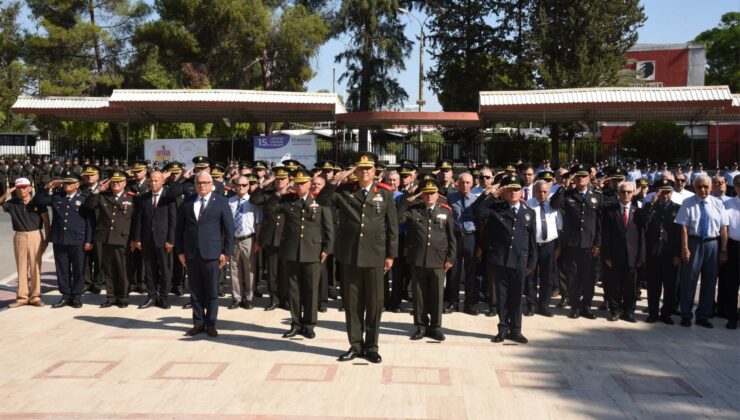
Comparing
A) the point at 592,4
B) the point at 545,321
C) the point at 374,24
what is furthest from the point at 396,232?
the point at 374,24

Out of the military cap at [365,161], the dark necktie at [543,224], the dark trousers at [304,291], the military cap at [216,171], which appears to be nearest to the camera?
the military cap at [365,161]

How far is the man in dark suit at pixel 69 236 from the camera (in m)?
9.73

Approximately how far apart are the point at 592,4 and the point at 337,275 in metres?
23.9

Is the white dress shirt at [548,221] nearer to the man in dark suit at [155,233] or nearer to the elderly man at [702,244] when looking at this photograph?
the elderly man at [702,244]

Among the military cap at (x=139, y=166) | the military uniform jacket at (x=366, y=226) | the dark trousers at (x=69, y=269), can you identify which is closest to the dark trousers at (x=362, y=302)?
the military uniform jacket at (x=366, y=226)

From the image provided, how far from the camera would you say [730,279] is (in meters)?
9.09

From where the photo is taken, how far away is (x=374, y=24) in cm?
3462

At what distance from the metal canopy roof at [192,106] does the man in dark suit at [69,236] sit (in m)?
10.8

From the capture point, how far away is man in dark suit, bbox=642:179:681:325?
29.8 ft

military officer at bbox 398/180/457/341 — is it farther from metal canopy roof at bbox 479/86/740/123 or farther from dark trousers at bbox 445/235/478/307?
metal canopy roof at bbox 479/86/740/123

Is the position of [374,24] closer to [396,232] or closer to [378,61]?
[378,61]

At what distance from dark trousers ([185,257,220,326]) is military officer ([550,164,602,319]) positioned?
15.1 ft

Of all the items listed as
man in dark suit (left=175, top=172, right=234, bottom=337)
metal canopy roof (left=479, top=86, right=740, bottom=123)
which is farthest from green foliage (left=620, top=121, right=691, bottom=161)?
man in dark suit (left=175, top=172, right=234, bottom=337)

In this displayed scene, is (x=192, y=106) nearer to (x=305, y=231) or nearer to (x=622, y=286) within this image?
(x=305, y=231)
